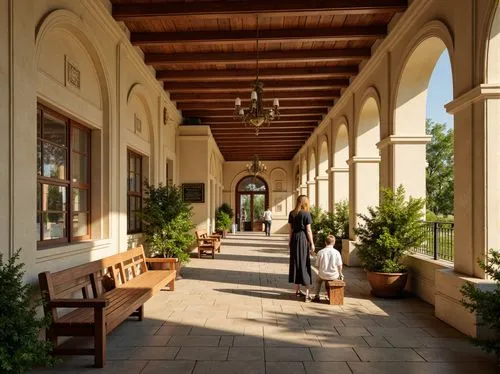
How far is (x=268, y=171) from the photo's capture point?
81.8 feet

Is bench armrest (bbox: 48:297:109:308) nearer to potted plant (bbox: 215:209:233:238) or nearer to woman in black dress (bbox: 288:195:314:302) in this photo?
woman in black dress (bbox: 288:195:314:302)

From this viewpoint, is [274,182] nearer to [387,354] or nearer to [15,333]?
[387,354]

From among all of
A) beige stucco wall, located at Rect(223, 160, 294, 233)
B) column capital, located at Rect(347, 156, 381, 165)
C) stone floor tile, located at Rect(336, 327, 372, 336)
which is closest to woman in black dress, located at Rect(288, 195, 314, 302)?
stone floor tile, located at Rect(336, 327, 372, 336)

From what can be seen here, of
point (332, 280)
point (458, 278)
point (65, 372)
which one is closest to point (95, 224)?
point (65, 372)

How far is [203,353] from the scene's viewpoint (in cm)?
395

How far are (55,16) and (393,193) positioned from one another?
17.1 feet

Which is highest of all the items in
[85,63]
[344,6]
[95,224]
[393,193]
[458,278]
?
[344,6]

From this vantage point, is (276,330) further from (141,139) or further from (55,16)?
(141,139)

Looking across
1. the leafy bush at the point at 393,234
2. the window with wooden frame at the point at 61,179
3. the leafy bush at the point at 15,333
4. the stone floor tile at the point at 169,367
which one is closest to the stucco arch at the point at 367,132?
the leafy bush at the point at 393,234

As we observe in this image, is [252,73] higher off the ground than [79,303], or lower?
higher

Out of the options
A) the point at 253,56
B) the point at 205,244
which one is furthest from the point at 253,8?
the point at 205,244

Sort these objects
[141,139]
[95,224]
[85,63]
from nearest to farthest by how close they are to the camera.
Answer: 1. [85,63]
2. [95,224]
3. [141,139]

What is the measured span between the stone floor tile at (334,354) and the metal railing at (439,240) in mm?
2492

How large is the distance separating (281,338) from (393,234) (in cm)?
277
